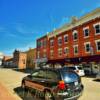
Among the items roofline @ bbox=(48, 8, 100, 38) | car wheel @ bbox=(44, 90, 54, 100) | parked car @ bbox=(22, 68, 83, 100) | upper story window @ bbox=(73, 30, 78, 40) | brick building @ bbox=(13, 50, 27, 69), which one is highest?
roofline @ bbox=(48, 8, 100, 38)

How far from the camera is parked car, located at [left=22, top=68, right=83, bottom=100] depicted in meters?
8.48

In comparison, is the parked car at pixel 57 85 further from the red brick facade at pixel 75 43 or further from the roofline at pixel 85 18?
the roofline at pixel 85 18

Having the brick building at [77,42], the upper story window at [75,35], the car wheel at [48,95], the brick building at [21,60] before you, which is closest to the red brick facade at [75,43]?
the brick building at [77,42]

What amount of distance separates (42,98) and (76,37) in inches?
974

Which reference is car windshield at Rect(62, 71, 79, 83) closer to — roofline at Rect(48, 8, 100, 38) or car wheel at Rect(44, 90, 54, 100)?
car wheel at Rect(44, 90, 54, 100)

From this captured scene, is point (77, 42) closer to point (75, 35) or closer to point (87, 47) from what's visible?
point (75, 35)

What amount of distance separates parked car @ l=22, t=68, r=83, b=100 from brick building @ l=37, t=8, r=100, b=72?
18.2 m

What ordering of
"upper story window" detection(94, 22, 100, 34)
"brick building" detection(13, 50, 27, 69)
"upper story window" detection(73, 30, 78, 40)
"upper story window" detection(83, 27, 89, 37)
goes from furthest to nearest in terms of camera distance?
"brick building" detection(13, 50, 27, 69) < "upper story window" detection(73, 30, 78, 40) < "upper story window" detection(83, 27, 89, 37) < "upper story window" detection(94, 22, 100, 34)

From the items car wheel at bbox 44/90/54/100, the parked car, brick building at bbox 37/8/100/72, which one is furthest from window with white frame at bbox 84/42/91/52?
car wheel at bbox 44/90/54/100

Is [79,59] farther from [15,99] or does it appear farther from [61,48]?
[15,99]

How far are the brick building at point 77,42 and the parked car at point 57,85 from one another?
717 inches

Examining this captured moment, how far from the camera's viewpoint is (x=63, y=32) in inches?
1500

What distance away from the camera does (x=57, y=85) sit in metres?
8.58

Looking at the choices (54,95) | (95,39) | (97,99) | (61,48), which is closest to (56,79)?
(54,95)
